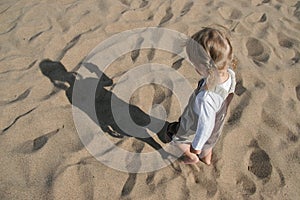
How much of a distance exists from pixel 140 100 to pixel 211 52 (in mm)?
1054

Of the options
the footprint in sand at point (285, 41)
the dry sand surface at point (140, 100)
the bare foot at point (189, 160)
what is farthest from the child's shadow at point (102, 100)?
the footprint in sand at point (285, 41)

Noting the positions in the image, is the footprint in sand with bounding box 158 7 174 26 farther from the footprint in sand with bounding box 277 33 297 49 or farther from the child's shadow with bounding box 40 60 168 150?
the footprint in sand with bounding box 277 33 297 49

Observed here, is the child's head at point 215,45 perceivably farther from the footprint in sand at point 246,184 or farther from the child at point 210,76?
the footprint in sand at point 246,184

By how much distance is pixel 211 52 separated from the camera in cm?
190

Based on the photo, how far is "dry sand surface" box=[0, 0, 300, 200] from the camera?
2268 mm

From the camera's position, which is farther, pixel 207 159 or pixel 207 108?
pixel 207 159

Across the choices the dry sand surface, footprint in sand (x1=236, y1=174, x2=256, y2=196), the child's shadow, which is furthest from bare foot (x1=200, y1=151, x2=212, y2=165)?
the child's shadow

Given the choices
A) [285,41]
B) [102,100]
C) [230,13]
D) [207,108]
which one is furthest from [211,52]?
[230,13]

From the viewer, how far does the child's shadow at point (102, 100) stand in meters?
2.62

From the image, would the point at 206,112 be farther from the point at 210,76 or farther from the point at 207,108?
the point at 210,76

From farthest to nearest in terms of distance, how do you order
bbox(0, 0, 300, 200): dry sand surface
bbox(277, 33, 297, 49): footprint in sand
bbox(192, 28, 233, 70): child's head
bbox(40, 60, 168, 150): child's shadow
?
bbox(277, 33, 297, 49): footprint in sand < bbox(40, 60, 168, 150): child's shadow < bbox(0, 0, 300, 200): dry sand surface < bbox(192, 28, 233, 70): child's head

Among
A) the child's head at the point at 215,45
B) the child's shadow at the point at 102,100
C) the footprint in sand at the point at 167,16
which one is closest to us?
the child's head at the point at 215,45

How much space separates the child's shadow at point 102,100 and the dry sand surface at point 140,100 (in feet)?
0.05

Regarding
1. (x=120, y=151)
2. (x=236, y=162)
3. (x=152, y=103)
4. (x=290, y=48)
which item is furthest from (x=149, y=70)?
(x=290, y=48)
